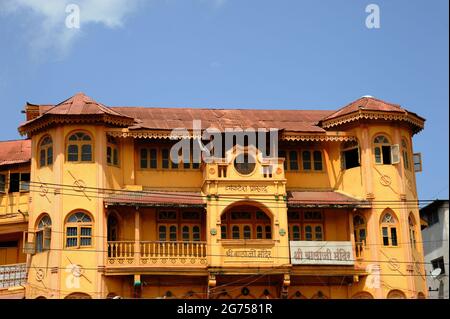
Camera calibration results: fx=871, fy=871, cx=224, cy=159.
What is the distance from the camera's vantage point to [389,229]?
1602 inches

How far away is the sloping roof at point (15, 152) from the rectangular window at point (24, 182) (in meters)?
0.77

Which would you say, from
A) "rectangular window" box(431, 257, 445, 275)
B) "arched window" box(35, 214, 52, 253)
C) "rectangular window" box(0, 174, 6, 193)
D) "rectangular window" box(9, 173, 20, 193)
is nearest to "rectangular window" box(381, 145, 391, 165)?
"rectangular window" box(431, 257, 445, 275)

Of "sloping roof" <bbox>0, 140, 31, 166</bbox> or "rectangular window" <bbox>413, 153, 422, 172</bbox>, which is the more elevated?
"sloping roof" <bbox>0, 140, 31, 166</bbox>

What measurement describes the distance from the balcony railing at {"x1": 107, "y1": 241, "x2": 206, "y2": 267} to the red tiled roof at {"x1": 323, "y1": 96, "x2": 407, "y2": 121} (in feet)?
31.1

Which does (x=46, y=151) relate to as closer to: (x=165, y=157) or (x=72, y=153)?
(x=72, y=153)

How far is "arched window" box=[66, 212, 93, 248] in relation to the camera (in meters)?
38.2

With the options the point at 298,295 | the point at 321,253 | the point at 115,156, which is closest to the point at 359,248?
the point at 321,253

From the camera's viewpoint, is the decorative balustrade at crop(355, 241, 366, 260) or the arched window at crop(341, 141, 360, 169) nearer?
the decorative balustrade at crop(355, 241, 366, 260)

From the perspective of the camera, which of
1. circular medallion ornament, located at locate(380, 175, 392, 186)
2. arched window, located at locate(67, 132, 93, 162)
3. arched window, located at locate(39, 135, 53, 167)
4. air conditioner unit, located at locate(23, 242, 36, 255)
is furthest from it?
circular medallion ornament, located at locate(380, 175, 392, 186)

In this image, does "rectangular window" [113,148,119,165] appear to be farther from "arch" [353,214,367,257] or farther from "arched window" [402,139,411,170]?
"arched window" [402,139,411,170]

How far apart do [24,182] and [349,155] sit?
15.8m
